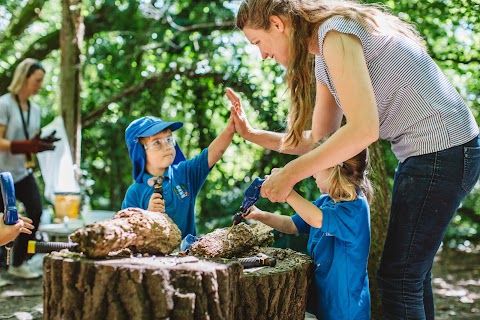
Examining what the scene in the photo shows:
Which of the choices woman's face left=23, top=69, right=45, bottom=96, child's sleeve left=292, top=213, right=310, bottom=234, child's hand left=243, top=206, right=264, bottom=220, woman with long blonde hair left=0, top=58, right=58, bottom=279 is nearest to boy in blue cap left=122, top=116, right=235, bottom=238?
child's hand left=243, top=206, right=264, bottom=220

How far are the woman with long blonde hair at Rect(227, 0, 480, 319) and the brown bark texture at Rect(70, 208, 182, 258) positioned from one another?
1.56 ft

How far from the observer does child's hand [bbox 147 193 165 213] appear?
2904 mm

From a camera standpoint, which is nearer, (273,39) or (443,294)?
(273,39)

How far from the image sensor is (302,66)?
2.49m

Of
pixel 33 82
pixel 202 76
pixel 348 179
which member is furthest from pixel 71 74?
pixel 348 179

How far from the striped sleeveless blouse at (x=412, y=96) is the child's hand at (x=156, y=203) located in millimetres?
1121

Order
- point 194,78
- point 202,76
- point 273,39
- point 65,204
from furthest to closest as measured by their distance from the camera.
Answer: point 65,204 < point 194,78 < point 202,76 < point 273,39

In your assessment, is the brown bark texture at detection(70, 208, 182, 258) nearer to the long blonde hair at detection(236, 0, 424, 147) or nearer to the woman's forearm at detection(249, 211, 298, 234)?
the woman's forearm at detection(249, 211, 298, 234)

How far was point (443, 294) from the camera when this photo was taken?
529 cm

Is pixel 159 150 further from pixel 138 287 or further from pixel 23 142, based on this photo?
pixel 23 142

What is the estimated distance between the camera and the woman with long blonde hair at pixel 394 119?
2.14 m

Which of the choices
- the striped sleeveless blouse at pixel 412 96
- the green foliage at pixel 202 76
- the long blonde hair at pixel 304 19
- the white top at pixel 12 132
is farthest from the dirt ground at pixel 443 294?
the long blonde hair at pixel 304 19

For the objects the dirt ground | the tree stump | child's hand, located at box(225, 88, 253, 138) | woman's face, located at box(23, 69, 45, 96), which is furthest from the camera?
woman's face, located at box(23, 69, 45, 96)

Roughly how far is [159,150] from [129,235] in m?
1.00
